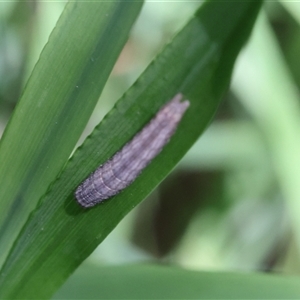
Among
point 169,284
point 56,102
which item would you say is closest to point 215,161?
point 169,284

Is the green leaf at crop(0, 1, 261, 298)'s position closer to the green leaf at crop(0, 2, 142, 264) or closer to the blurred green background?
the green leaf at crop(0, 2, 142, 264)

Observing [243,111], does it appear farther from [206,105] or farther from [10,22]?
[10,22]

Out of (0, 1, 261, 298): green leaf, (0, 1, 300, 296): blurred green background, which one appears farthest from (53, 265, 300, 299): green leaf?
(0, 1, 300, 296): blurred green background

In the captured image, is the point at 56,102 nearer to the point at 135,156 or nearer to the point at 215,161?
the point at 135,156

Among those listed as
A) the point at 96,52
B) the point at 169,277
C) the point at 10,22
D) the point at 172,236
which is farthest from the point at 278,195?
the point at 10,22

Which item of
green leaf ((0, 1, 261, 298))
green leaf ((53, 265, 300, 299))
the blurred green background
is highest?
the blurred green background

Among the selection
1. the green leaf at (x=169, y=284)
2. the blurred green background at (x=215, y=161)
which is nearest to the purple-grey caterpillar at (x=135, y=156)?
the green leaf at (x=169, y=284)
